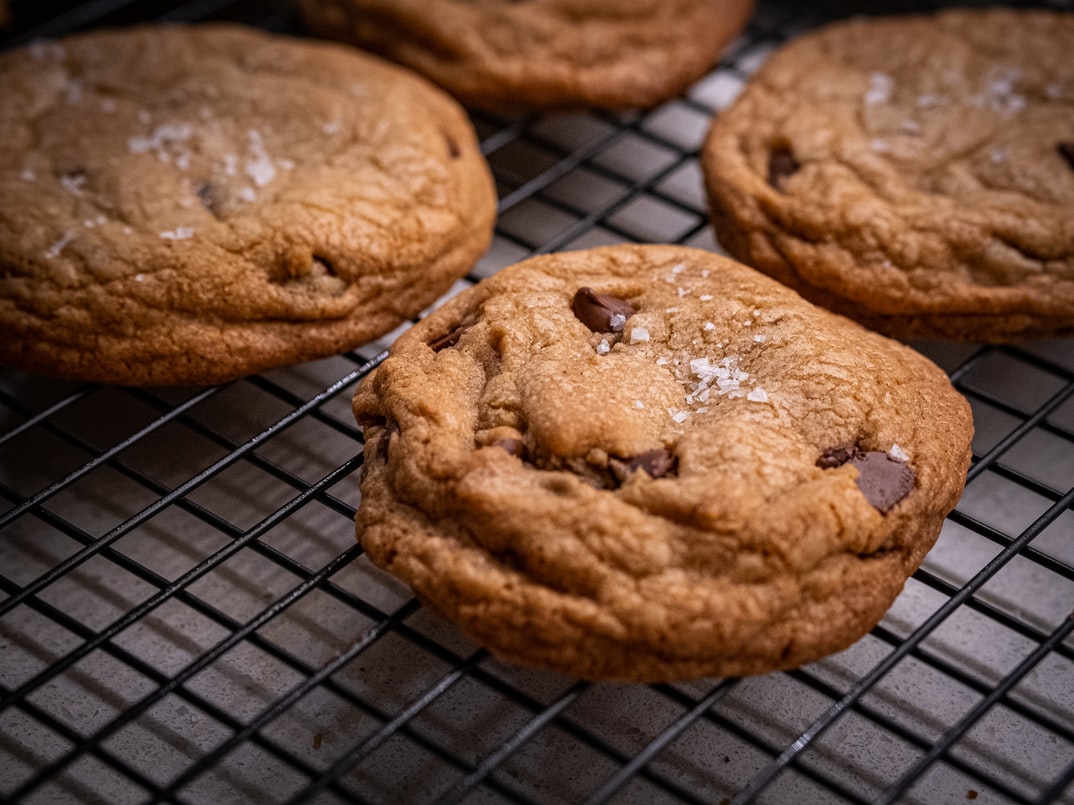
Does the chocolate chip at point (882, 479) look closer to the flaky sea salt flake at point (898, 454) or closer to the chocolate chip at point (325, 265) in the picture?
the flaky sea salt flake at point (898, 454)

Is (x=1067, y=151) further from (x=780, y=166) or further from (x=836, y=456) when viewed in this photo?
(x=836, y=456)

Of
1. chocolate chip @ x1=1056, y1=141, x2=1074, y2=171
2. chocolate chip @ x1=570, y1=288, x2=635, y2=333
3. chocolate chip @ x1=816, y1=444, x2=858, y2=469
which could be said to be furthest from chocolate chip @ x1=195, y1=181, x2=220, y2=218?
chocolate chip @ x1=1056, y1=141, x2=1074, y2=171

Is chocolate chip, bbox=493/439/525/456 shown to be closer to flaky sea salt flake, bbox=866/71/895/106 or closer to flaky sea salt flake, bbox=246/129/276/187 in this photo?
flaky sea salt flake, bbox=246/129/276/187

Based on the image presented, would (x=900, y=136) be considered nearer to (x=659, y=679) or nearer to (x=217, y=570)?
(x=659, y=679)

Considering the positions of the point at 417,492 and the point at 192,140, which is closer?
the point at 417,492

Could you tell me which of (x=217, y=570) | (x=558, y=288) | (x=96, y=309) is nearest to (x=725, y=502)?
(x=558, y=288)

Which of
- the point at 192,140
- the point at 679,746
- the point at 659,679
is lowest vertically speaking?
the point at 679,746
